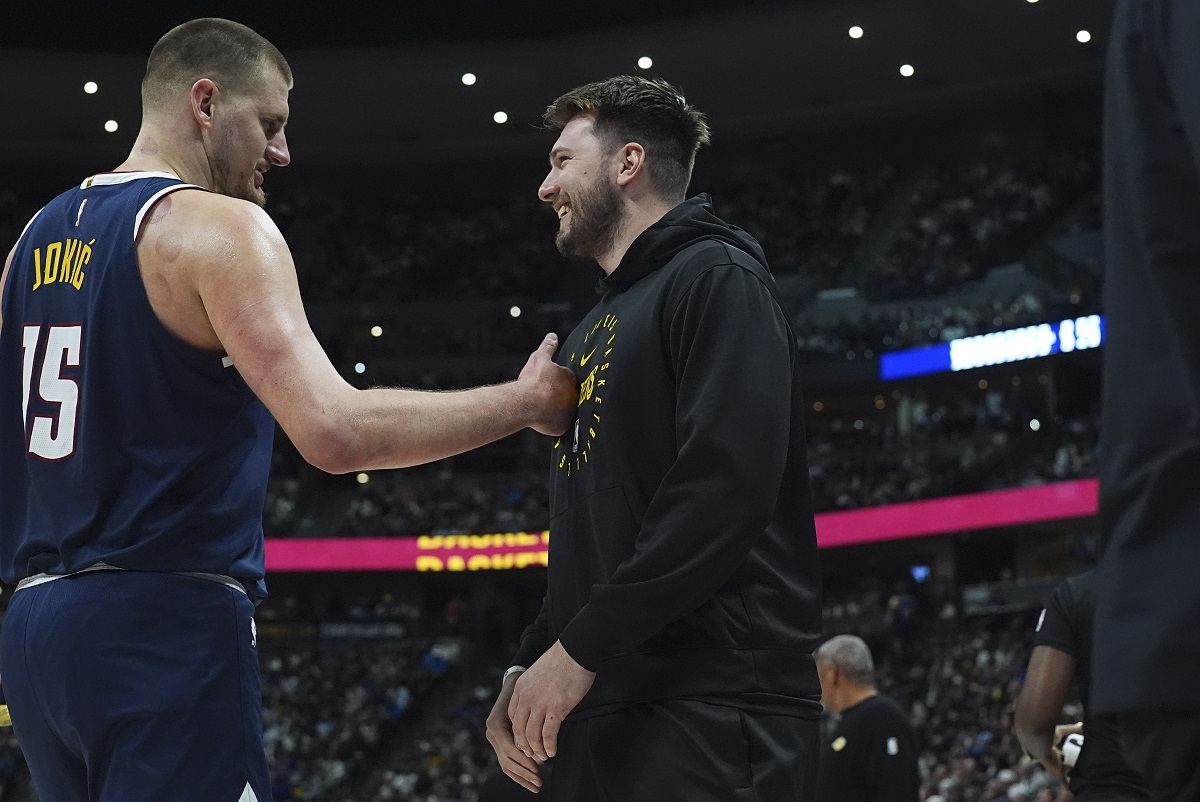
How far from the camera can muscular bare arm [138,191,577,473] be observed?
90.2 inches

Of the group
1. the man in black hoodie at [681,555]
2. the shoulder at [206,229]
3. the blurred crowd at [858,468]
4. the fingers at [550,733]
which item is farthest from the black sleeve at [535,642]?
the blurred crowd at [858,468]

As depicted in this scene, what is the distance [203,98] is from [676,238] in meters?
1.02

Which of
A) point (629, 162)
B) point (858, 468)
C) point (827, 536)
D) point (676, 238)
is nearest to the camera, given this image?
point (676, 238)

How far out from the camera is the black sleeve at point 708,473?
238 cm

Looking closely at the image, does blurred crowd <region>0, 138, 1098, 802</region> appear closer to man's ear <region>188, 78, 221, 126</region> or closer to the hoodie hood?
the hoodie hood

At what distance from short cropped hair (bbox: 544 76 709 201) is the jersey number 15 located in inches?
49.0

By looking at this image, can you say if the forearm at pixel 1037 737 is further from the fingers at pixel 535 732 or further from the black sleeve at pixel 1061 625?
the fingers at pixel 535 732

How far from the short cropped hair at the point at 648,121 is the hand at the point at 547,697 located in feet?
3.92

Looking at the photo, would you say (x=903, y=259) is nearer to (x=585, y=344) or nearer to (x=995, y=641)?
(x=995, y=641)

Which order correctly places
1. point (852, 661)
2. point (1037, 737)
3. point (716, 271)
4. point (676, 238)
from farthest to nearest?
point (852, 661) < point (1037, 737) < point (676, 238) < point (716, 271)

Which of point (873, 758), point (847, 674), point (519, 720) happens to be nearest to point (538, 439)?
point (847, 674)

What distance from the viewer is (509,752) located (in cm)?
271

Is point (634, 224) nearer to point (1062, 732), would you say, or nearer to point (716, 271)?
point (716, 271)

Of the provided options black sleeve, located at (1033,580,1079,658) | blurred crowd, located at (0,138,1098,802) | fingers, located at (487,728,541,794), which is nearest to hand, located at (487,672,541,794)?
fingers, located at (487,728,541,794)
